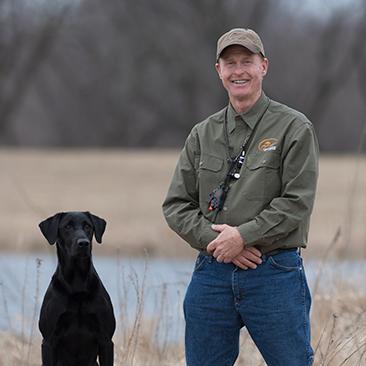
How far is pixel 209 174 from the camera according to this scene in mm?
4840

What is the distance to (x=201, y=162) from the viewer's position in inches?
192

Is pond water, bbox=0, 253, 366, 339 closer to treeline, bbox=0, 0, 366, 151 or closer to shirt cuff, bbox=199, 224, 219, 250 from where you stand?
shirt cuff, bbox=199, 224, 219, 250

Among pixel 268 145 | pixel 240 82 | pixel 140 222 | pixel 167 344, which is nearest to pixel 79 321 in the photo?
pixel 268 145

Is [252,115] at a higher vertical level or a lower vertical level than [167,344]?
higher

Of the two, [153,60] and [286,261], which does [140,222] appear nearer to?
[286,261]

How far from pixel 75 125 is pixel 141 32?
4869 millimetres

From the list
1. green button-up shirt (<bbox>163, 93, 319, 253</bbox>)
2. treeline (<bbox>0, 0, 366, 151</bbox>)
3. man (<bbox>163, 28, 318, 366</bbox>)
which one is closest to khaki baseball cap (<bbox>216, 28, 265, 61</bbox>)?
man (<bbox>163, 28, 318, 366</bbox>)

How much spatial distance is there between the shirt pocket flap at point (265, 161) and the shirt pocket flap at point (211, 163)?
0.16m

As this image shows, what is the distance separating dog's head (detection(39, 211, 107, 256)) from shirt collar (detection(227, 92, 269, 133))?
2.99 feet

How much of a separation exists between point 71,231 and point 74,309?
1.28ft

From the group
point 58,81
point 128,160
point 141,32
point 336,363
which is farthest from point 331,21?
point 336,363

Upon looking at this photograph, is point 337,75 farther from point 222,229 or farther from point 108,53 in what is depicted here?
point 222,229

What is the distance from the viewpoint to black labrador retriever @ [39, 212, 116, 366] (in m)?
5.08

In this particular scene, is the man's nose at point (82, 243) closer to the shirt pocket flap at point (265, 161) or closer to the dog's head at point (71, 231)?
the dog's head at point (71, 231)
